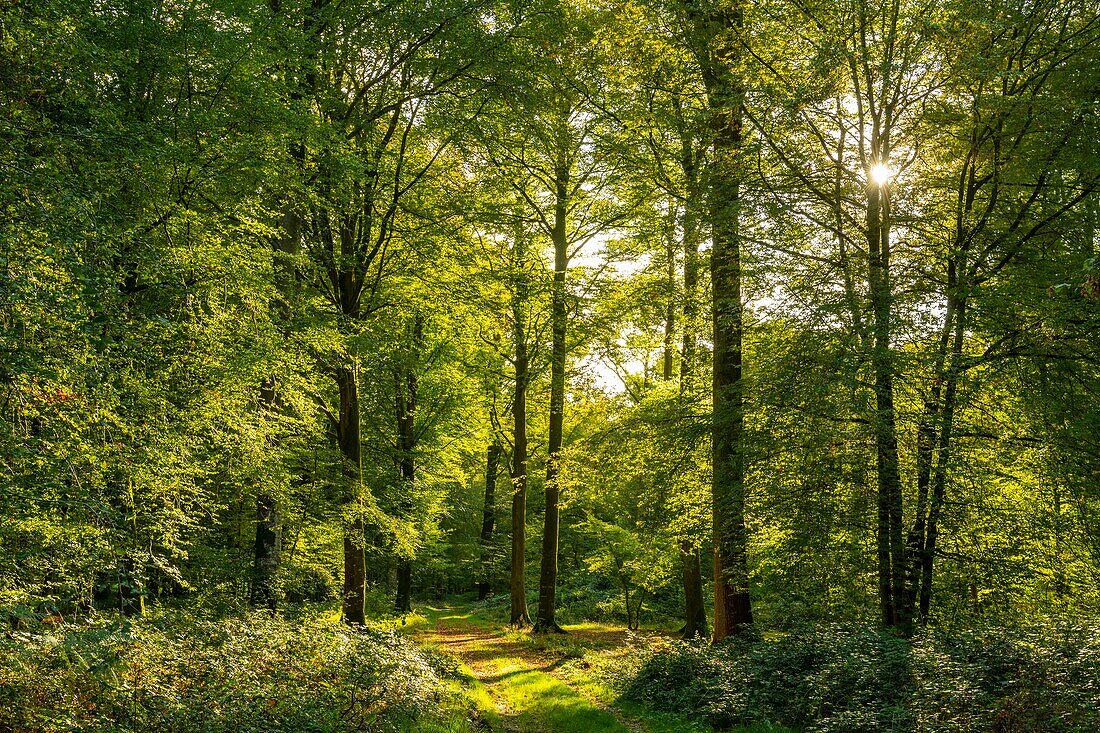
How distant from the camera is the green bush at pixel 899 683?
5816mm

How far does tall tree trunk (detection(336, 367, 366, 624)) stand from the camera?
472 inches

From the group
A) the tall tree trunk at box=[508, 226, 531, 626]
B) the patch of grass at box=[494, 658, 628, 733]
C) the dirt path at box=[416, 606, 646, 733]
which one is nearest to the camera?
the patch of grass at box=[494, 658, 628, 733]

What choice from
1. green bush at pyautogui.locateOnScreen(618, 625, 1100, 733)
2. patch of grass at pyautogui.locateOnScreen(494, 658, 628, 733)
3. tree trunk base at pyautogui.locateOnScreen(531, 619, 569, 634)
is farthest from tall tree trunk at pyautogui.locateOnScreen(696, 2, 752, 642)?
tree trunk base at pyautogui.locateOnScreen(531, 619, 569, 634)

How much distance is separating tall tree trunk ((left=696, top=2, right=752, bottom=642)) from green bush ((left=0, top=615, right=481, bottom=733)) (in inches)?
189

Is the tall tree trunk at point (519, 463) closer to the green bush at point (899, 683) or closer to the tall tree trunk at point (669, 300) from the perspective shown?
the tall tree trunk at point (669, 300)

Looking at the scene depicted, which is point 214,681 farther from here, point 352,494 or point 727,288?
point 727,288

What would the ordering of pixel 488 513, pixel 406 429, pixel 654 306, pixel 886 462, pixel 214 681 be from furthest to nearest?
pixel 488 513, pixel 406 429, pixel 654 306, pixel 886 462, pixel 214 681

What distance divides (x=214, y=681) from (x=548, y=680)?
23.8 ft

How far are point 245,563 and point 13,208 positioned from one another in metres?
8.76

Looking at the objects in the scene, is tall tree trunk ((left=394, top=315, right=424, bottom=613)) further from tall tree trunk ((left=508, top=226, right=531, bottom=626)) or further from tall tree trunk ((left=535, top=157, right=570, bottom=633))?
tall tree trunk ((left=535, top=157, right=570, bottom=633))

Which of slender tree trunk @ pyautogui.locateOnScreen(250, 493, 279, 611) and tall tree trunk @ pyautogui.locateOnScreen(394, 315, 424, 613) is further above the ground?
tall tree trunk @ pyautogui.locateOnScreen(394, 315, 424, 613)

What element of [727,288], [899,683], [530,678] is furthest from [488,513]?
[899,683]

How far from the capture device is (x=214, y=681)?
6426 millimetres

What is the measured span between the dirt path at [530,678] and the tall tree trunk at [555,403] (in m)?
1.09
